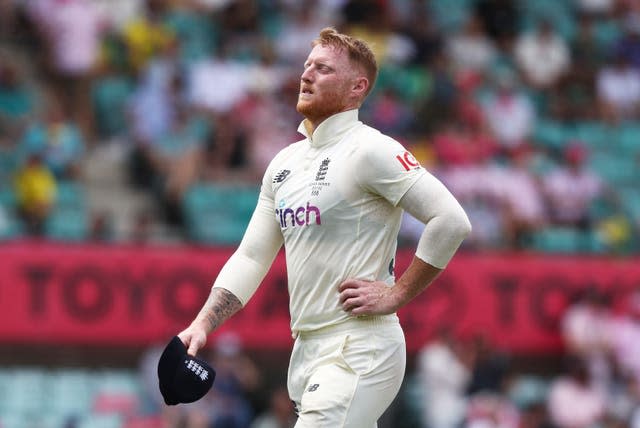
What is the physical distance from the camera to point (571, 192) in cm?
1650

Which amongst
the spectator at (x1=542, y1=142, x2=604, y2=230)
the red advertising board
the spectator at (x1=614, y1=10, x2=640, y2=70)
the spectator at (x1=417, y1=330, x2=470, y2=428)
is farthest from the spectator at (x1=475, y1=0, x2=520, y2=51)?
the spectator at (x1=417, y1=330, x2=470, y2=428)

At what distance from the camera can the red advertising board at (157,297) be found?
44.9ft

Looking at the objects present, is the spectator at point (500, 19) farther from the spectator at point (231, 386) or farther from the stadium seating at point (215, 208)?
the spectator at point (231, 386)

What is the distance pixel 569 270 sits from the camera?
15.3 metres

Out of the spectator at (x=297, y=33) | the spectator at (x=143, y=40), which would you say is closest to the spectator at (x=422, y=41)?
the spectator at (x=297, y=33)

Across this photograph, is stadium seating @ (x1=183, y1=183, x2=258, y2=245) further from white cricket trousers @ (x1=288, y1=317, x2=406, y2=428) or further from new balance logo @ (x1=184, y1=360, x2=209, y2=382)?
new balance logo @ (x1=184, y1=360, x2=209, y2=382)

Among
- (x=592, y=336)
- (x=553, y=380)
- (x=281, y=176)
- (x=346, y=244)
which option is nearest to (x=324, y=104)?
(x=281, y=176)

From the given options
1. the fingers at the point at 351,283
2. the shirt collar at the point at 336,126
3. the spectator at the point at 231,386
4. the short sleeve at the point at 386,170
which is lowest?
the spectator at the point at 231,386

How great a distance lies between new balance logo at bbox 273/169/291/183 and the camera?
6453 millimetres

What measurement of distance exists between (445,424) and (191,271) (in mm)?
2984

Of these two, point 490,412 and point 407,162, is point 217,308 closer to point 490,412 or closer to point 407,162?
point 407,162

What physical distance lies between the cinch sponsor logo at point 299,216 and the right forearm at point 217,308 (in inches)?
17.3

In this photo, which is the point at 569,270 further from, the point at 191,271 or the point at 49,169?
the point at 49,169

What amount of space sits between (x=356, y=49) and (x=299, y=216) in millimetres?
827
